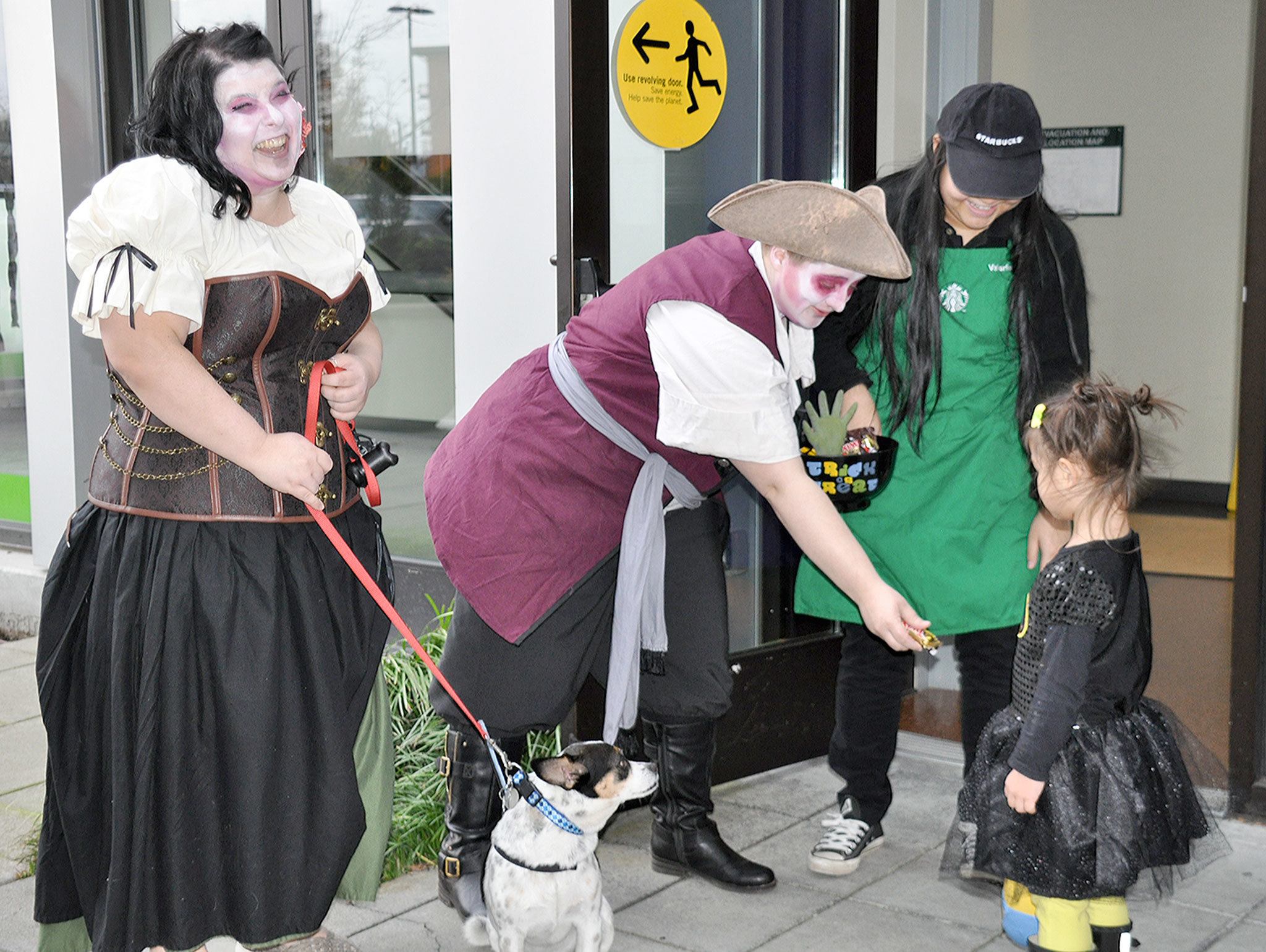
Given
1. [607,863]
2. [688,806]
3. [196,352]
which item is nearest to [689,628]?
[688,806]

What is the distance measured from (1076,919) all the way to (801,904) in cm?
73

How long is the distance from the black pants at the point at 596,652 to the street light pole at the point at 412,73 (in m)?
2.57

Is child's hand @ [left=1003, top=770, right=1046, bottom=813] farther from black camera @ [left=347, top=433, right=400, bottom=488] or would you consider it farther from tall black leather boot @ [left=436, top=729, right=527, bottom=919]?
black camera @ [left=347, top=433, right=400, bottom=488]

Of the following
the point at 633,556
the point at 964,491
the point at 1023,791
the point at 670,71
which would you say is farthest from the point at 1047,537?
the point at 670,71

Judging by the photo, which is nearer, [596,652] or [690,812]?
[596,652]

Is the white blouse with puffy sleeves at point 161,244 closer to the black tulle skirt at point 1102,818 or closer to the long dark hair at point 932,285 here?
the long dark hair at point 932,285

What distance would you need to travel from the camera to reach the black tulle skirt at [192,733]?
87.4 inches

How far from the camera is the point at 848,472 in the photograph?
275 centimetres

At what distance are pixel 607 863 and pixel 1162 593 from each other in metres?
3.65

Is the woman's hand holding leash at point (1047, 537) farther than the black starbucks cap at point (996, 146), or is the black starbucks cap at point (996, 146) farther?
the woman's hand holding leash at point (1047, 537)

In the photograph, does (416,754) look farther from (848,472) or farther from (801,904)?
(848,472)

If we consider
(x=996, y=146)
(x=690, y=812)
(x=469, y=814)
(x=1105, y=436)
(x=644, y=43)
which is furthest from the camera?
(x=644, y=43)

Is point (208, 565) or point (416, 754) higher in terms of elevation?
point (208, 565)

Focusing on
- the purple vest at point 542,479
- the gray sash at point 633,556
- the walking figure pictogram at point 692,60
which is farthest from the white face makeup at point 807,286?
the walking figure pictogram at point 692,60
